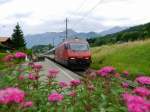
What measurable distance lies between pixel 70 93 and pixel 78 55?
3470 cm

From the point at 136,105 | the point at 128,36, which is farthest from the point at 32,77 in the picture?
the point at 128,36

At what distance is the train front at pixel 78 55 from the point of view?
40.3 metres

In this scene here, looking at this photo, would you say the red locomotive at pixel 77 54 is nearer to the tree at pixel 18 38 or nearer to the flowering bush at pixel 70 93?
the flowering bush at pixel 70 93

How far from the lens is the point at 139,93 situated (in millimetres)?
4480

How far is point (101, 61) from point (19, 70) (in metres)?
40.2

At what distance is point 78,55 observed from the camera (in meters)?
40.6

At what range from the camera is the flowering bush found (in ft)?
12.7

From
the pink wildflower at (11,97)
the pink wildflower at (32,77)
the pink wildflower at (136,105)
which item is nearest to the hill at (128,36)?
the pink wildflower at (32,77)

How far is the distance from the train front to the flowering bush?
32.4m

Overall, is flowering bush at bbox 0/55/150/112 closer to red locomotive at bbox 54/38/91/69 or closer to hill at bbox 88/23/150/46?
red locomotive at bbox 54/38/91/69

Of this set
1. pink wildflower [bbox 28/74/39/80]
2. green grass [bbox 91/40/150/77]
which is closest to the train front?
green grass [bbox 91/40/150/77]

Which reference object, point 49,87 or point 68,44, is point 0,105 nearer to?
point 49,87

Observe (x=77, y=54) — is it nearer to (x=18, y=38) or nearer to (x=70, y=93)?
(x=70, y=93)

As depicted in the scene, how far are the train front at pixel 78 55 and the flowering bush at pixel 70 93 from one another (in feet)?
106
